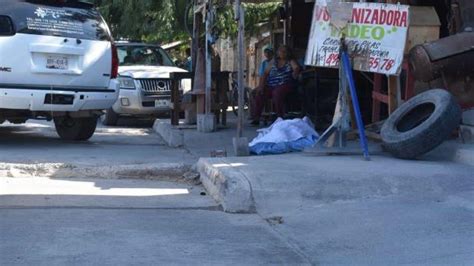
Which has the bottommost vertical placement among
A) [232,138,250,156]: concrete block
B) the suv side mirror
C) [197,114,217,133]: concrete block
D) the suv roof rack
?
[197,114,217,133]: concrete block

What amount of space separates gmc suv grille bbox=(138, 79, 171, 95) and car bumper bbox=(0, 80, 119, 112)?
13.5ft

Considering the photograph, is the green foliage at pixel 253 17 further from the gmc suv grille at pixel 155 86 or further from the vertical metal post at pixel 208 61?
the vertical metal post at pixel 208 61

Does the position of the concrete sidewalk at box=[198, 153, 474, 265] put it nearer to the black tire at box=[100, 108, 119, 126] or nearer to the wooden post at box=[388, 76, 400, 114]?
the wooden post at box=[388, 76, 400, 114]

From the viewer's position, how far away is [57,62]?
9906 mm

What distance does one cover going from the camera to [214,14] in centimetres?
1238

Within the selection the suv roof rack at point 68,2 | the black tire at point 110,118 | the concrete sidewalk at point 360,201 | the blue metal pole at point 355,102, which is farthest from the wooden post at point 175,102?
the blue metal pole at point 355,102

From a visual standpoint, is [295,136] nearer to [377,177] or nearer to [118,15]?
[377,177]

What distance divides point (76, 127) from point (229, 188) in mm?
5338

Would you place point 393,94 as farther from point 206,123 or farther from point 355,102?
point 206,123

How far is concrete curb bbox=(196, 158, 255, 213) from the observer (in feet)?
21.9

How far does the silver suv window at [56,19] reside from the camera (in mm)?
9625

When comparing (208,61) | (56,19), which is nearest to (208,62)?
(208,61)

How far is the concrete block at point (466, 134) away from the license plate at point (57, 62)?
5.42 m

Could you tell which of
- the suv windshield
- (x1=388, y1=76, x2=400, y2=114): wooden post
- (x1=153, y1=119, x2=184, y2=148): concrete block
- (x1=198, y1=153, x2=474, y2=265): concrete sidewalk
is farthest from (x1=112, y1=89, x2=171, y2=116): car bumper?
(x1=388, y1=76, x2=400, y2=114): wooden post
